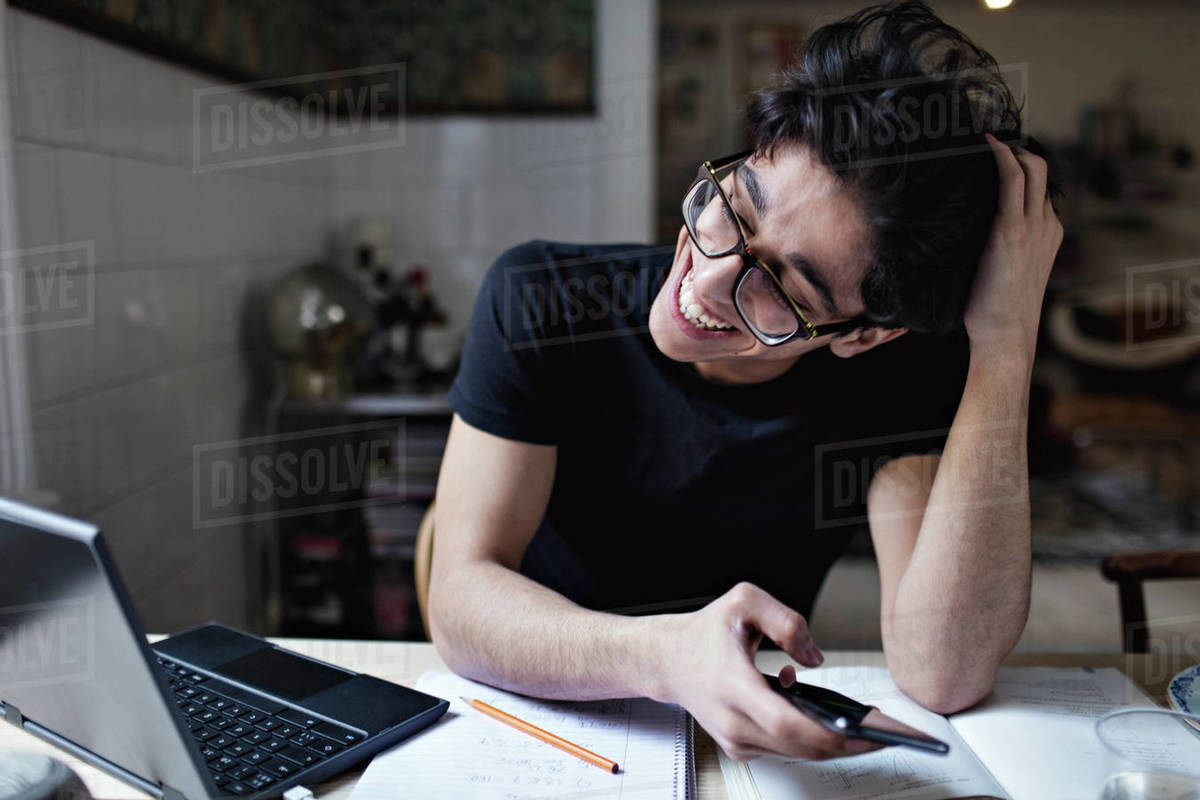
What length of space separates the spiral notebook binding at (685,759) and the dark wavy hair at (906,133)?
43 centimetres

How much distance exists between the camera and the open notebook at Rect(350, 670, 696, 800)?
2.43 feet

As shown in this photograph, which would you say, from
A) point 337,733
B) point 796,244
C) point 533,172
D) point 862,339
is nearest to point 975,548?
point 862,339

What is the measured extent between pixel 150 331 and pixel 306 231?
0.97 metres

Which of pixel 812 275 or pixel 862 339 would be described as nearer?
pixel 812 275

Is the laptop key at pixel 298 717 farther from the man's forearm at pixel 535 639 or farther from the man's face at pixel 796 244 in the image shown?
the man's face at pixel 796 244

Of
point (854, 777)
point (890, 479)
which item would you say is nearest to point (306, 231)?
point (890, 479)

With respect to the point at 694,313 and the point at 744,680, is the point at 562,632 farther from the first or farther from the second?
the point at 694,313

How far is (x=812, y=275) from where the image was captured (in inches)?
36.0

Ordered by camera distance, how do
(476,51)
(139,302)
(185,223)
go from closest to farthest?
(139,302), (185,223), (476,51)

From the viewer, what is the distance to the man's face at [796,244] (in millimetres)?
888

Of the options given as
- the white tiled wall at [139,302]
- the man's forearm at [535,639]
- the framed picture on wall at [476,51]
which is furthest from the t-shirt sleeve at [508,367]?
the framed picture on wall at [476,51]

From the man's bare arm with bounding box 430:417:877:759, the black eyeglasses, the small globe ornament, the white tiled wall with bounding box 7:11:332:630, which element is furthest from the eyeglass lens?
the small globe ornament

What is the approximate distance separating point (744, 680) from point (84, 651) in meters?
0.45

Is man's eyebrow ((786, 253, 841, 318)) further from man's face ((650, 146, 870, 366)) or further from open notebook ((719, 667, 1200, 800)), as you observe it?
open notebook ((719, 667, 1200, 800))
